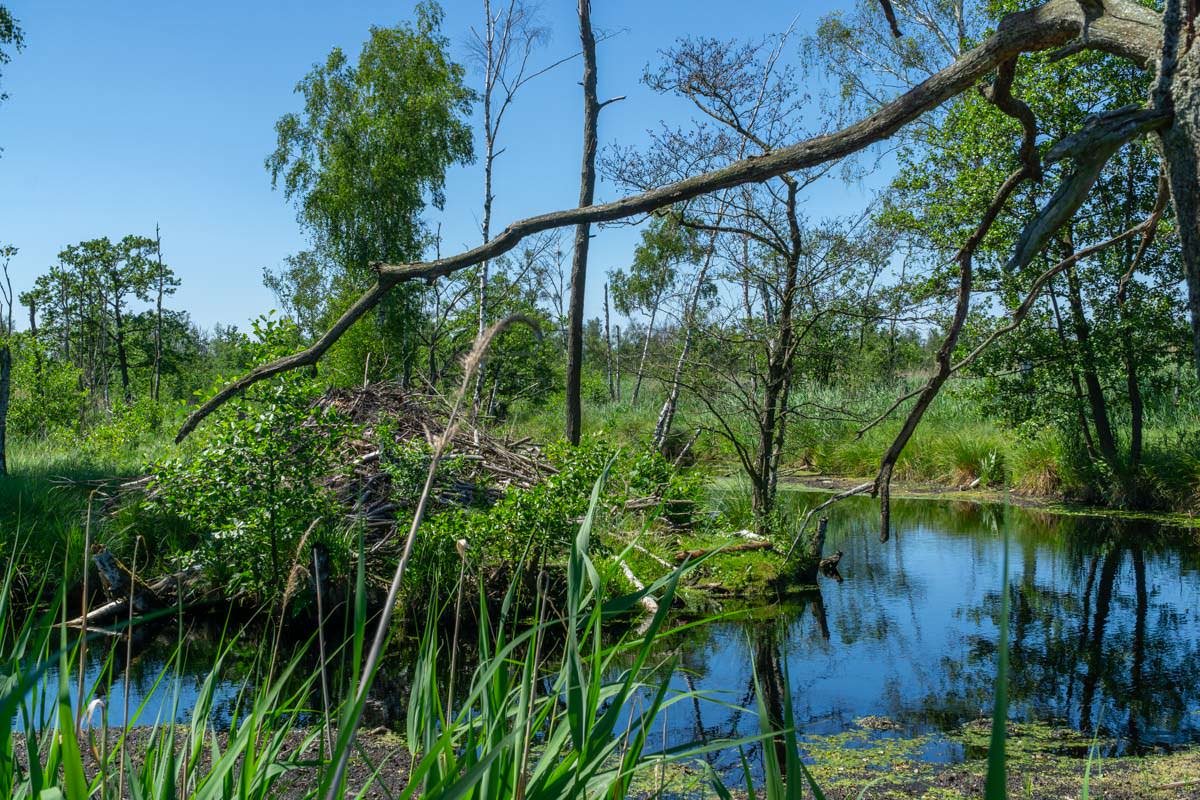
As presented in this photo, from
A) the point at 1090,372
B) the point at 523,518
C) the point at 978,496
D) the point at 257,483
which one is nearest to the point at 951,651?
the point at 523,518

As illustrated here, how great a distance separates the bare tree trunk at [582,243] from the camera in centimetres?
1137

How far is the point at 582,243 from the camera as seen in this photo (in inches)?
445

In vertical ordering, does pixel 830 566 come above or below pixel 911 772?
above

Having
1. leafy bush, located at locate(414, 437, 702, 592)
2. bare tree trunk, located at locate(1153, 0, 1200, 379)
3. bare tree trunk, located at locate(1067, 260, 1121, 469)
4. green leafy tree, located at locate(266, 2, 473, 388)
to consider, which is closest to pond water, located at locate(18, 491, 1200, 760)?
leafy bush, located at locate(414, 437, 702, 592)

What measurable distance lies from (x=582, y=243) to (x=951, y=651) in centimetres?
665

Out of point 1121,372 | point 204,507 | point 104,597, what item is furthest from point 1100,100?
point 104,597

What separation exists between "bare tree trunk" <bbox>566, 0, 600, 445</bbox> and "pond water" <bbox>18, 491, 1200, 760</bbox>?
3755 millimetres

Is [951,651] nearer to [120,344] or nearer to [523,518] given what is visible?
[523,518]

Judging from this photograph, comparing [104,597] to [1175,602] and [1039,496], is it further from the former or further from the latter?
[1039,496]

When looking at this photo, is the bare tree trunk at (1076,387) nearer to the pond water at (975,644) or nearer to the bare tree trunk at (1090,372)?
the bare tree trunk at (1090,372)

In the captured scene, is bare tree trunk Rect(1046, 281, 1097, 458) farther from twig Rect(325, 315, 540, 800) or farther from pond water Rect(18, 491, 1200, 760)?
twig Rect(325, 315, 540, 800)

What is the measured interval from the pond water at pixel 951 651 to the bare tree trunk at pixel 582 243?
12.3ft

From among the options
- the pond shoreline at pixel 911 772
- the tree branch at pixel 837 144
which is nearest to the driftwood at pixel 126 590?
the pond shoreline at pixel 911 772

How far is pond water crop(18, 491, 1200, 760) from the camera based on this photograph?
5199 millimetres
